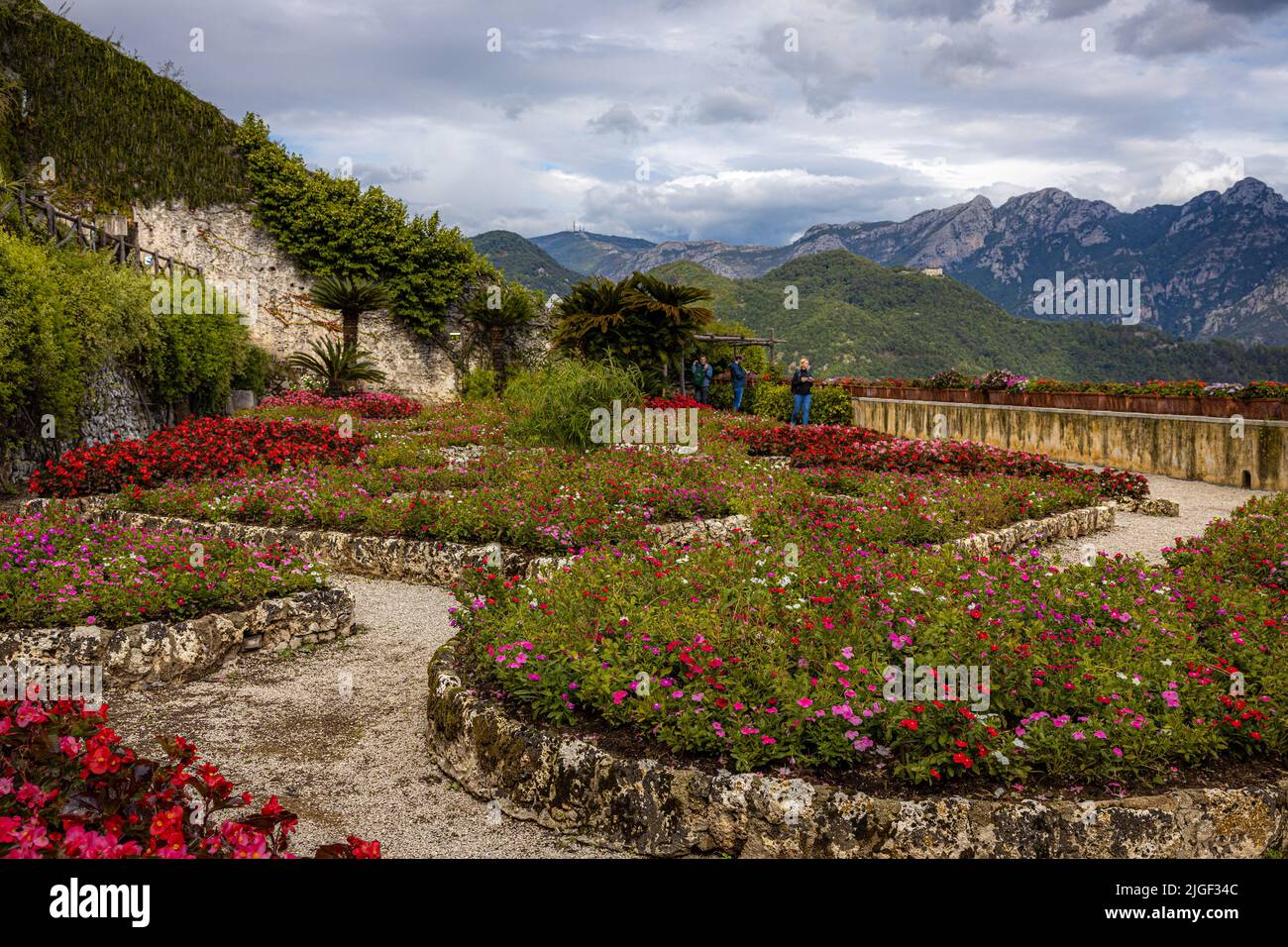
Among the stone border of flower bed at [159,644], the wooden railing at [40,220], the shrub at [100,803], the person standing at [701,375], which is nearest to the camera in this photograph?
the shrub at [100,803]

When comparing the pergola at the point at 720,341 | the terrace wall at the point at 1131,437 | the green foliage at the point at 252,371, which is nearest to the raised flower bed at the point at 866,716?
the terrace wall at the point at 1131,437

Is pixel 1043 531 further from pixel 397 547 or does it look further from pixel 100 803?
pixel 100 803

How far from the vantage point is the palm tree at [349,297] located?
842 inches

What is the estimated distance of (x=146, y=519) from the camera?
809cm

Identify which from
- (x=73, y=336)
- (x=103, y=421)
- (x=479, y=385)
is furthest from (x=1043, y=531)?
(x=479, y=385)

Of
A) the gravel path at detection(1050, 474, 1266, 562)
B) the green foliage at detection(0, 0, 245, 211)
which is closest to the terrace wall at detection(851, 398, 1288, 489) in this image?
the gravel path at detection(1050, 474, 1266, 562)

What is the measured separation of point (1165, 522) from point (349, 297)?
18.9 metres

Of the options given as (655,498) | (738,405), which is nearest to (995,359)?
(738,405)

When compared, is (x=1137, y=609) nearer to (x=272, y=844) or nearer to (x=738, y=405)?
(x=272, y=844)

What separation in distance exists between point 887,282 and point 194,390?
78.5m

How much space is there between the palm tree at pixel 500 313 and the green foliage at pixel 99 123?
7369mm

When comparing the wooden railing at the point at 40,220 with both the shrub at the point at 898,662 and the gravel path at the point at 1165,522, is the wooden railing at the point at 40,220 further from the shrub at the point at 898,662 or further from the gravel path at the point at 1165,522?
the gravel path at the point at 1165,522
